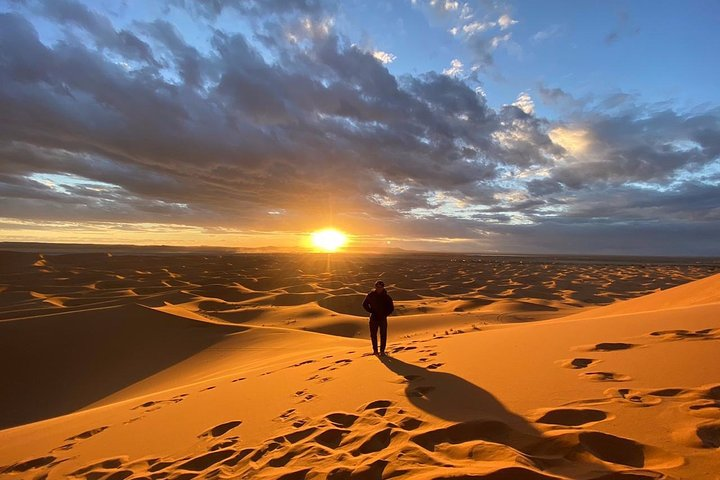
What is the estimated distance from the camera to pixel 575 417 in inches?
130

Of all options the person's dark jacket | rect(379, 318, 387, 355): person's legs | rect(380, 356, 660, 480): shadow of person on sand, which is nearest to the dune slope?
rect(380, 356, 660, 480): shadow of person on sand

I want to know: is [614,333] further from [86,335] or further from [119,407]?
[86,335]

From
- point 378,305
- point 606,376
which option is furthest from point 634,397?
point 378,305

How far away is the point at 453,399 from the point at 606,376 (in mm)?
1598

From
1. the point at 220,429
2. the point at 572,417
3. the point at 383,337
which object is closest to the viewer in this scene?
the point at 572,417

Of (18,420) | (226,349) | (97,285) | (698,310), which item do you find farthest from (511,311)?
(97,285)

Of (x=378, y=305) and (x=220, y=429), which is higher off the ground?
(x=378, y=305)

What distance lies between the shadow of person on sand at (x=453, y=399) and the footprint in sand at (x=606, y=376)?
109cm

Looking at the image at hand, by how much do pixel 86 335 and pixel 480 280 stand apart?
85.8 feet

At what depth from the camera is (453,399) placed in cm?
425

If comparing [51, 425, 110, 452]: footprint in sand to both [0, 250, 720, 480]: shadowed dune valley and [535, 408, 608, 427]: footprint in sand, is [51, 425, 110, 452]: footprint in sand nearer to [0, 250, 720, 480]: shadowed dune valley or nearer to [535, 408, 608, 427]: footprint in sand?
[0, 250, 720, 480]: shadowed dune valley

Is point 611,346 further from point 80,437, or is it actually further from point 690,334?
point 80,437

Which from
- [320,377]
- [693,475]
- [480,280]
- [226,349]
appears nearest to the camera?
[693,475]

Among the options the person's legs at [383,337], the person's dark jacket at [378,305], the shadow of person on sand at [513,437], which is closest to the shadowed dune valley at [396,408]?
the shadow of person on sand at [513,437]
